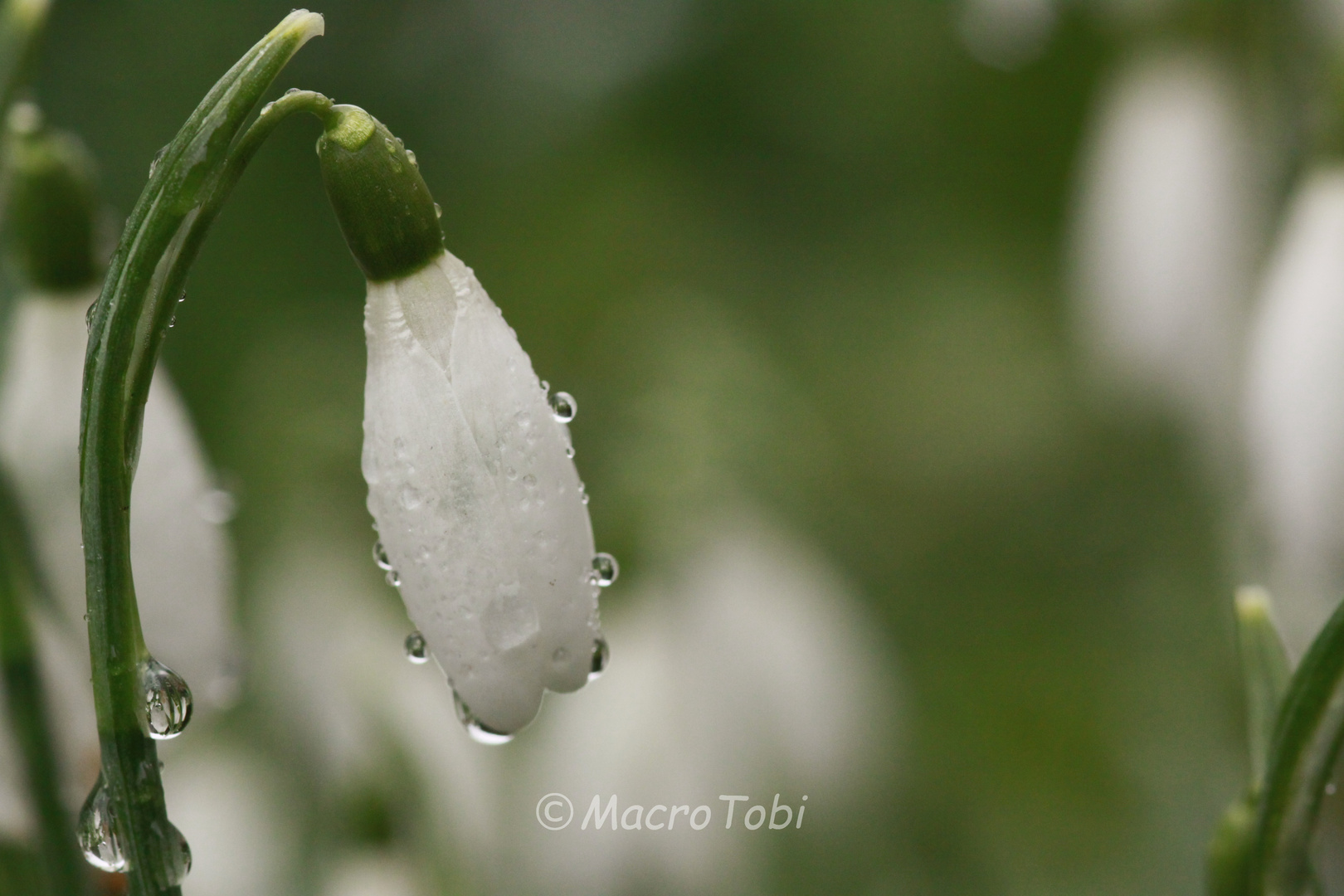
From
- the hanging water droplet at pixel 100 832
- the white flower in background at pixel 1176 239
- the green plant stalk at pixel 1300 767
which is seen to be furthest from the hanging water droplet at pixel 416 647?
the white flower in background at pixel 1176 239

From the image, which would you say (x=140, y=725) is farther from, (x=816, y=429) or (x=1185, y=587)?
(x=1185, y=587)

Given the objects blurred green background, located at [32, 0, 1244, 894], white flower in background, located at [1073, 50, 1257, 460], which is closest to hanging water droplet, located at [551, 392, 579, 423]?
blurred green background, located at [32, 0, 1244, 894]

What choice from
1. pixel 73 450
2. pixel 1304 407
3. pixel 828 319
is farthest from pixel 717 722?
pixel 828 319

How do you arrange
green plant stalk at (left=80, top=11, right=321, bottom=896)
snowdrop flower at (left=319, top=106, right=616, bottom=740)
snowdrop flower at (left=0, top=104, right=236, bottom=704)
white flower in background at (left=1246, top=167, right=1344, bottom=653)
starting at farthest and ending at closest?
white flower in background at (left=1246, top=167, right=1344, bottom=653)
snowdrop flower at (left=0, top=104, right=236, bottom=704)
snowdrop flower at (left=319, top=106, right=616, bottom=740)
green plant stalk at (left=80, top=11, right=321, bottom=896)

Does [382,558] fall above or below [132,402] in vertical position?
below

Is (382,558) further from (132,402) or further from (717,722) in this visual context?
(717,722)

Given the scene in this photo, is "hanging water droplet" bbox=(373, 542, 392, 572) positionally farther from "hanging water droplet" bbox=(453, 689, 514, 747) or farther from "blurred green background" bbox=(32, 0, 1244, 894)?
"blurred green background" bbox=(32, 0, 1244, 894)

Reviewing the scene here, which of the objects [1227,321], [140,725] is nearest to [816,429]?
[1227,321]
